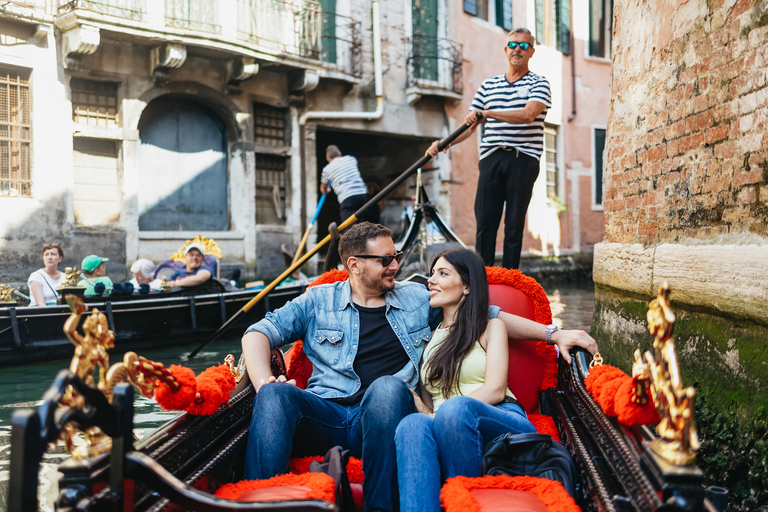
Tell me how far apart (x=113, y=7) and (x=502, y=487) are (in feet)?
24.0

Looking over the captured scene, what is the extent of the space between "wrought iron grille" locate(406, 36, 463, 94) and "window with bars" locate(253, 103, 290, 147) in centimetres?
203

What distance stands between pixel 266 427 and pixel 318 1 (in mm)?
8710

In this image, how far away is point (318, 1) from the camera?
31.4 ft

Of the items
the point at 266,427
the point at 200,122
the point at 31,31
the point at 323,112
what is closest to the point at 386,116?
the point at 323,112

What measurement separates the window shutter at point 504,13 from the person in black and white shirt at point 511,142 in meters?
8.65

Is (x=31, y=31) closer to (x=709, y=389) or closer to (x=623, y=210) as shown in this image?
(x=623, y=210)

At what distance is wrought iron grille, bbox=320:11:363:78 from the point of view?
970cm

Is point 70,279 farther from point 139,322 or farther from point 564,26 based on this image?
point 564,26

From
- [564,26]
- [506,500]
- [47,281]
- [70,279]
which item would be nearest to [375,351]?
[506,500]

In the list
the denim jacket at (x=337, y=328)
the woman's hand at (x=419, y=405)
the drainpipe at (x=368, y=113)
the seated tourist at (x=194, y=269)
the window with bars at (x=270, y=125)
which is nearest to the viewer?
the woman's hand at (x=419, y=405)

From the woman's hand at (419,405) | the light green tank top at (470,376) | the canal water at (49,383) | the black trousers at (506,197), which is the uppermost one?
the black trousers at (506,197)

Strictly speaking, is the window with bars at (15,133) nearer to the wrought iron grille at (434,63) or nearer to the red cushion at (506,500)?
the wrought iron grille at (434,63)

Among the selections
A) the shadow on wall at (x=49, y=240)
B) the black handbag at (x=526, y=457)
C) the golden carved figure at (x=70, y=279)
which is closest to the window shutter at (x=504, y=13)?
the shadow on wall at (x=49, y=240)

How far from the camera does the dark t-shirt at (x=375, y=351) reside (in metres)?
2.08
